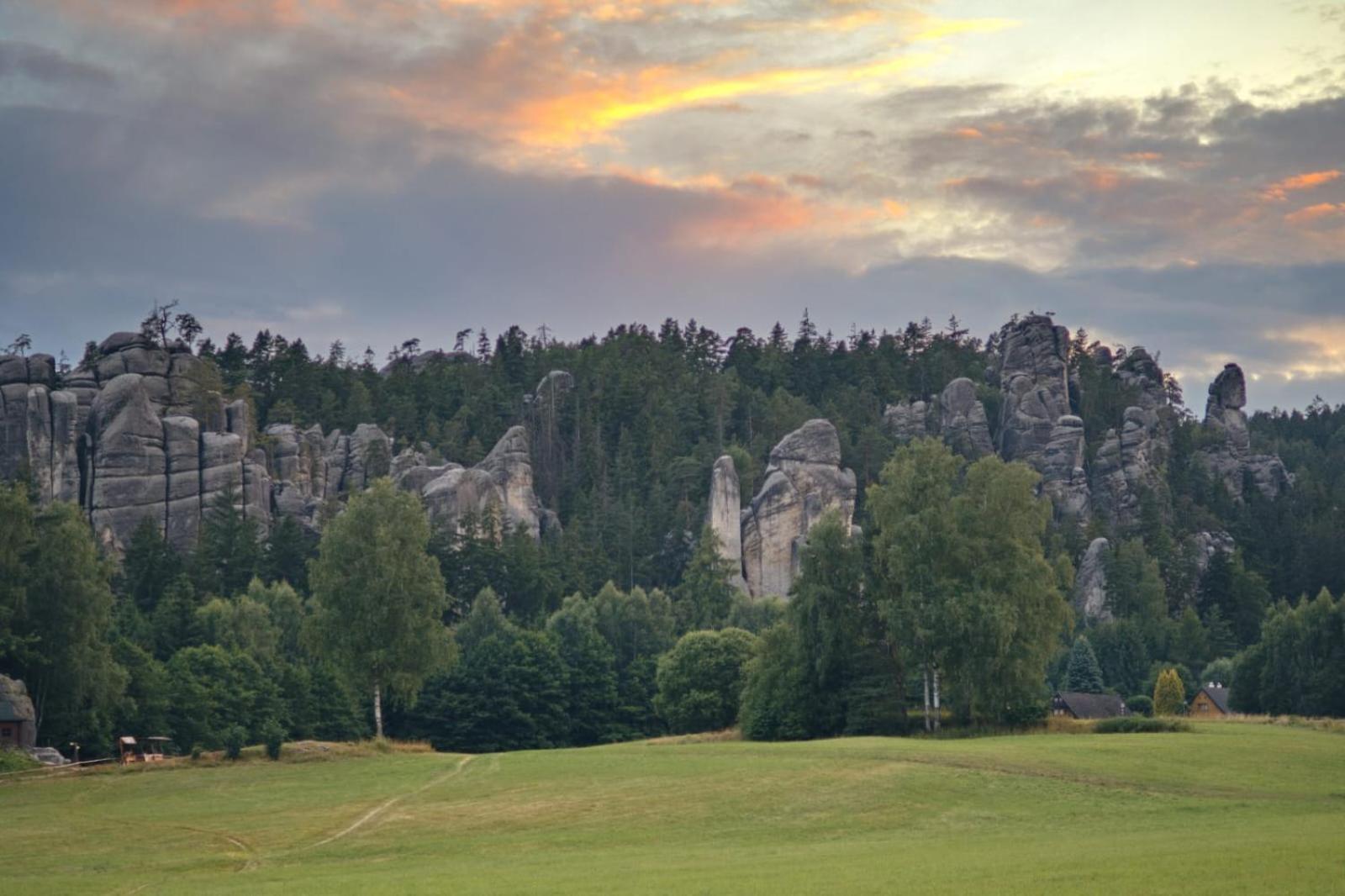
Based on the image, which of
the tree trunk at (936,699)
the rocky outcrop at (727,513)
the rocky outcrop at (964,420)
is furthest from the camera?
the rocky outcrop at (964,420)

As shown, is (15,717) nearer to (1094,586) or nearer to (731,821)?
(731,821)

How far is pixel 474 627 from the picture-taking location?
391ft

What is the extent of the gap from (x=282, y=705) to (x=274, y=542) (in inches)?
1824

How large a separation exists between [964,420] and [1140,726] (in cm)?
11982

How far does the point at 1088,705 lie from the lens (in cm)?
11875

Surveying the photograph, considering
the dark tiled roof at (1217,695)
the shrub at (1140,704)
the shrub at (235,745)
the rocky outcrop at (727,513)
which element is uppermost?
the rocky outcrop at (727,513)

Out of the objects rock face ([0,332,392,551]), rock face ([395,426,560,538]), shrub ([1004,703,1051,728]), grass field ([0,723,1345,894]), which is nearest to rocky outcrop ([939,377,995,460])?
rock face ([395,426,560,538])

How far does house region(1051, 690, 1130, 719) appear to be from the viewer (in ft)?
384

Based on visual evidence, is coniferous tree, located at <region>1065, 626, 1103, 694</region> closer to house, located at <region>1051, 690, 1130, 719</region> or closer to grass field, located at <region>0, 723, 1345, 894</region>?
house, located at <region>1051, 690, 1130, 719</region>

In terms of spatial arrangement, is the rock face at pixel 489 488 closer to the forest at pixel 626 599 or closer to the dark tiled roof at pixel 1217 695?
the forest at pixel 626 599

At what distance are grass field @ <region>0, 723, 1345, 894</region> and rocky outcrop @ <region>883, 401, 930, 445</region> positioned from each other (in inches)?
4807

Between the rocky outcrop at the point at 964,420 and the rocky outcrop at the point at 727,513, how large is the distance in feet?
108

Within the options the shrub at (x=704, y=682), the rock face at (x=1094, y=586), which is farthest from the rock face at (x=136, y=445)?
the rock face at (x=1094, y=586)

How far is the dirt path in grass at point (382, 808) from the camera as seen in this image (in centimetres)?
4509
